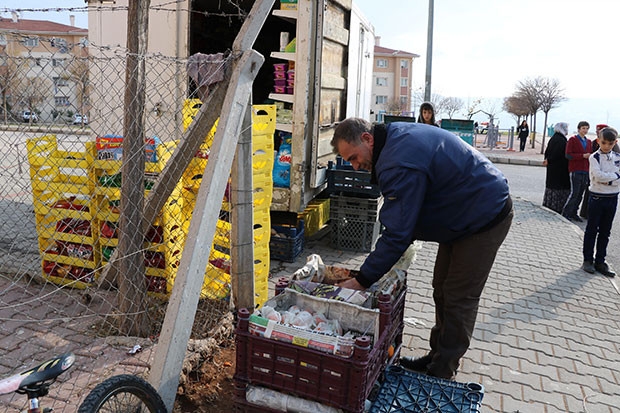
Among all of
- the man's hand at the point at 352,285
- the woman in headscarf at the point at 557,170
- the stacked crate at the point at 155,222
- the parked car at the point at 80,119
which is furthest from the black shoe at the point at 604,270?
the parked car at the point at 80,119

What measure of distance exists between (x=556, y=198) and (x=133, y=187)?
9.79 metres

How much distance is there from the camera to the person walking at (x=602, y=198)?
22.6 feet

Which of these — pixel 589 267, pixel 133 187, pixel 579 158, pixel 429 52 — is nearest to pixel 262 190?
pixel 133 187

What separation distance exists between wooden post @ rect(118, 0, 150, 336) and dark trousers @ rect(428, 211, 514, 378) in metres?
2.31

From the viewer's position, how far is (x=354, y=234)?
7.64 meters

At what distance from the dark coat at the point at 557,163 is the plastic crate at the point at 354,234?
5244mm

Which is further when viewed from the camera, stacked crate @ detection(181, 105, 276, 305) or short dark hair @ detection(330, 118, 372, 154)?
stacked crate @ detection(181, 105, 276, 305)

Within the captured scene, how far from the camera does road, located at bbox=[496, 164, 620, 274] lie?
879 cm

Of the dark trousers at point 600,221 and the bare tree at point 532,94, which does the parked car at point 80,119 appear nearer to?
the dark trousers at point 600,221

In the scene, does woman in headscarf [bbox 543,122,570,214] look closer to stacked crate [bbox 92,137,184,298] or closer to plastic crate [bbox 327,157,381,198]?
plastic crate [bbox 327,157,381,198]

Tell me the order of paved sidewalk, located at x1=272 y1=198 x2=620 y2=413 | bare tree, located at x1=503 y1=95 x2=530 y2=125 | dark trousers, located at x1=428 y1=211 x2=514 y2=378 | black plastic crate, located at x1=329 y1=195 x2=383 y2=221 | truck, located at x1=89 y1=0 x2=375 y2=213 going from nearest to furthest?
1. dark trousers, located at x1=428 y1=211 x2=514 y2=378
2. paved sidewalk, located at x1=272 y1=198 x2=620 y2=413
3. truck, located at x1=89 y1=0 x2=375 y2=213
4. black plastic crate, located at x1=329 y1=195 x2=383 y2=221
5. bare tree, located at x1=503 y1=95 x2=530 y2=125

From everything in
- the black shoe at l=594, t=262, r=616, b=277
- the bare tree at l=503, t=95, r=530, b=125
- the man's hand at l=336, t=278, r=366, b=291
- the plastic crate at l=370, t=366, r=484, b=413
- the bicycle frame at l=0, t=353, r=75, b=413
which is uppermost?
the bare tree at l=503, t=95, r=530, b=125

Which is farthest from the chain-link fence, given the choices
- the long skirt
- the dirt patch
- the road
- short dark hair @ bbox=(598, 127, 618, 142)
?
the long skirt

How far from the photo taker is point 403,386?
3312 millimetres
